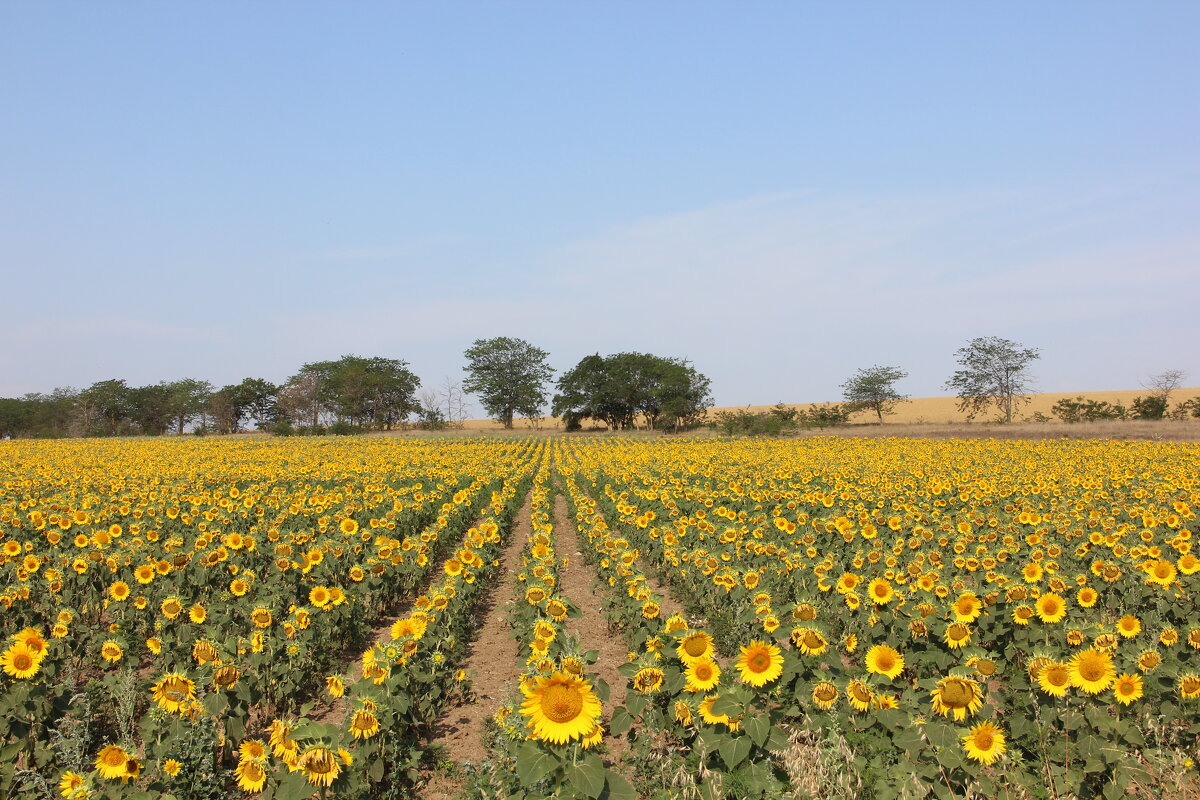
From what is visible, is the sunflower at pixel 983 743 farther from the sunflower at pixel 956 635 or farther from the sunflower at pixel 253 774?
the sunflower at pixel 253 774

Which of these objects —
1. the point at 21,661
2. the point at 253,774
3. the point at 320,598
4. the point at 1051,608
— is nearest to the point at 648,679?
the point at 253,774

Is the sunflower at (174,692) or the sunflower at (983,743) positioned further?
the sunflower at (174,692)

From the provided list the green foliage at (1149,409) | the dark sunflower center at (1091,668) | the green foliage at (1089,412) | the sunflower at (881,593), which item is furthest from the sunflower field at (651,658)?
the green foliage at (1149,409)

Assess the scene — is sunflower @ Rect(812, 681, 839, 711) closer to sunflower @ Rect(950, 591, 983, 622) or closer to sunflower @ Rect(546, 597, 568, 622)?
sunflower @ Rect(950, 591, 983, 622)

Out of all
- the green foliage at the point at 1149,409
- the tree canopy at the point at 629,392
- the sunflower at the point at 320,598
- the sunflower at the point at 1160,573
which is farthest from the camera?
the tree canopy at the point at 629,392

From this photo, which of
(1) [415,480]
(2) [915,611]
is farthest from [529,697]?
(1) [415,480]

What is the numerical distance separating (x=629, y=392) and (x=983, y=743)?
261 feet

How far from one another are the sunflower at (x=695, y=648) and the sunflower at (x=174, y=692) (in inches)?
126

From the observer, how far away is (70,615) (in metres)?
5.88

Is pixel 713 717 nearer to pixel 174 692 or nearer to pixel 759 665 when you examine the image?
pixel 759 665

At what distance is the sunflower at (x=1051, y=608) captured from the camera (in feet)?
16.9

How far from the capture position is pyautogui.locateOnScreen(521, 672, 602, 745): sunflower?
11.3ft

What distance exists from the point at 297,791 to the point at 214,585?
6039 millimetres

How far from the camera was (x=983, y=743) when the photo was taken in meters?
3.94
